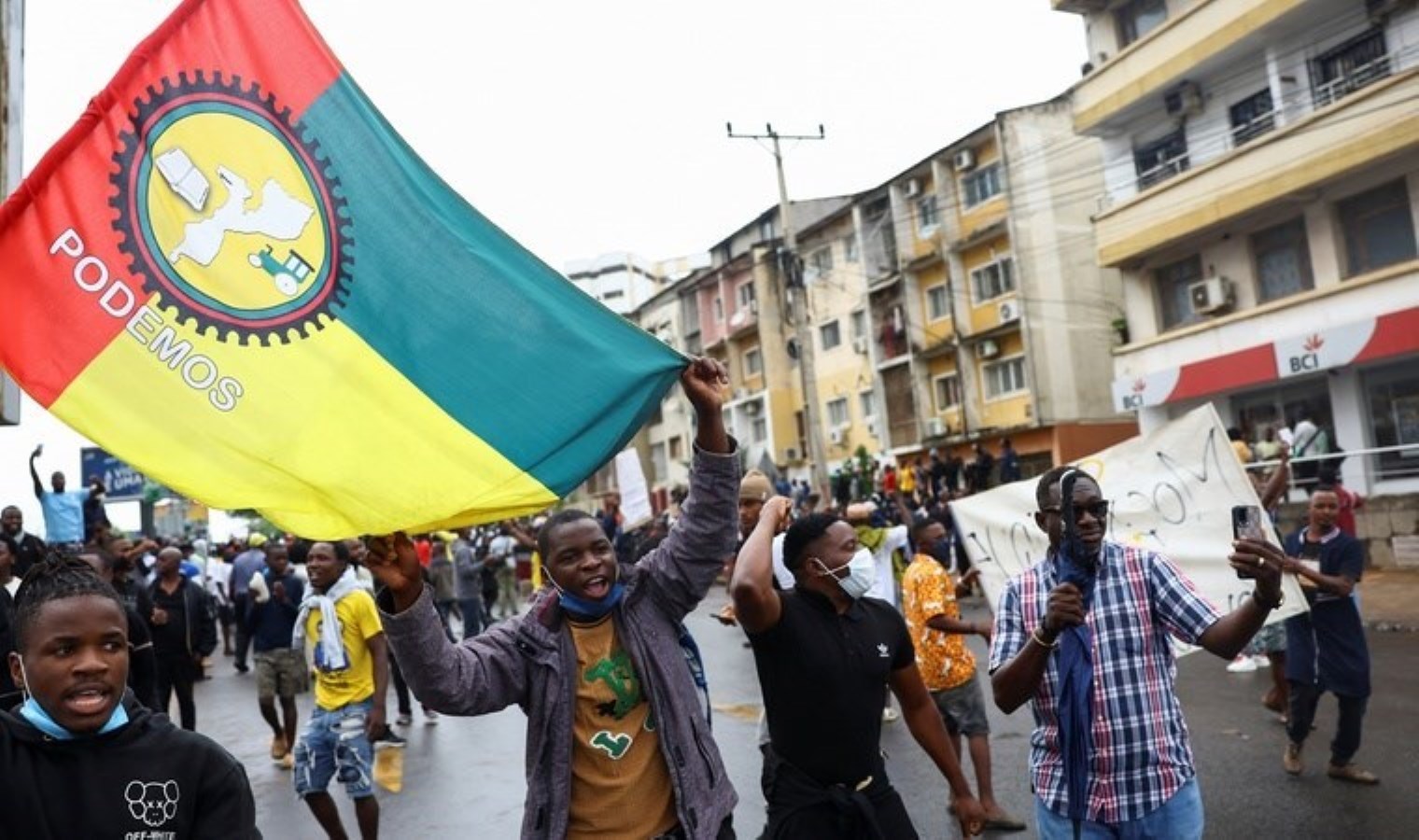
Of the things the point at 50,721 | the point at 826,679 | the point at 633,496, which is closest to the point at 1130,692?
the point at 826,679

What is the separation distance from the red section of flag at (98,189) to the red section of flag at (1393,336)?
711 inches

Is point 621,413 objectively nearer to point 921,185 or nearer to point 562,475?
point 562,475

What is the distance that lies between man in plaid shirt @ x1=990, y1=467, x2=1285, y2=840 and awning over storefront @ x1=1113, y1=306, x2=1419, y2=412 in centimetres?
1637

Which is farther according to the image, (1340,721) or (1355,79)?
(1355,79)

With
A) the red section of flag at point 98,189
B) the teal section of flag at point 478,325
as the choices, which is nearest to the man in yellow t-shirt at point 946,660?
the teal section of flag at point 478,325

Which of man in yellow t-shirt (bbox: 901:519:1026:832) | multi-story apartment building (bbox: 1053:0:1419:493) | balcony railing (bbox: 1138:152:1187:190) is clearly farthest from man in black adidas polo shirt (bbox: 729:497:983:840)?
balcony railing (bbox: 1138:152:1187:190)

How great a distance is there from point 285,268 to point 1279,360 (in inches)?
781

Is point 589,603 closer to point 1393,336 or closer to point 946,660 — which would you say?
point 946,660

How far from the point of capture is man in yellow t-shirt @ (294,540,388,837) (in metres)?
6.25

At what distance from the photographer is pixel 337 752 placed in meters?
6.45

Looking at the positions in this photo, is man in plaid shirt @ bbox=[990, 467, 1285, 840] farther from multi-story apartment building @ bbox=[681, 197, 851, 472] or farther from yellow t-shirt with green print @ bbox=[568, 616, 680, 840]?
multi-story apartment building @ bbox=[681, 197, 851, 472]

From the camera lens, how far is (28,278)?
11.0ft

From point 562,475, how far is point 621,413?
25 cm

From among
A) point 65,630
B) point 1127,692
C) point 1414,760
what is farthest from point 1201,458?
point 65,630
